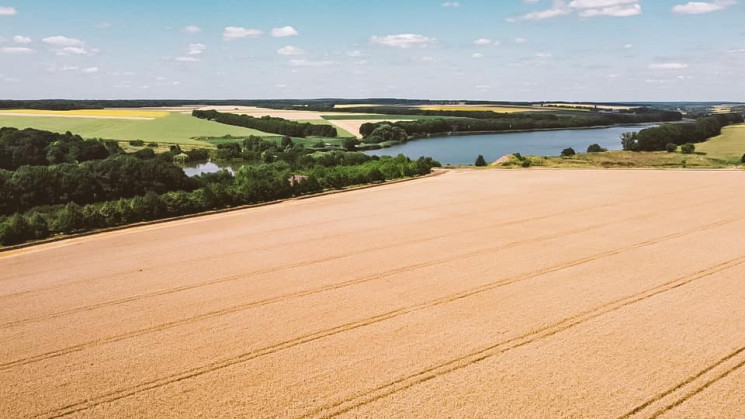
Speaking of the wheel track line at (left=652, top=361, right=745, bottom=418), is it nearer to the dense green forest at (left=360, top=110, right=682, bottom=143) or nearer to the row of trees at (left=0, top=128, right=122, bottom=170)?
the row of trees at (left=0, top=128, right=122, bottom=170)

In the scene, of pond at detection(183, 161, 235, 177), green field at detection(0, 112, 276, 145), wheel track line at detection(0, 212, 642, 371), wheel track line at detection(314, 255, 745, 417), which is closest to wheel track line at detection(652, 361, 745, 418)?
wheel track line at detection(314, 255, 745, 417)

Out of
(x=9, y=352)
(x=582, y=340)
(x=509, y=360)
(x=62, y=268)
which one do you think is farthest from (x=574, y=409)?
(x=62, y=268)

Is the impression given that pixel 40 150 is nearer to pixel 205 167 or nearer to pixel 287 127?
pixel 205 167

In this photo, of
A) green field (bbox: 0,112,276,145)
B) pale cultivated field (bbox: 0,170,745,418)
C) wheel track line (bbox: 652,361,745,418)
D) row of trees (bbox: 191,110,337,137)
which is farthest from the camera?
row of trees (bbox: 191,110,337,137)

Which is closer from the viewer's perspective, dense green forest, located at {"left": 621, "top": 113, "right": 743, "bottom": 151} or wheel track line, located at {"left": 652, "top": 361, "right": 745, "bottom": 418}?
wheel track line, located at {"left": 652, "top": 361, "right": 745, "bottom": 418}

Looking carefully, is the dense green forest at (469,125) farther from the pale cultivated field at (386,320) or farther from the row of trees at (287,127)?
the pale cultivated field at (386,320)

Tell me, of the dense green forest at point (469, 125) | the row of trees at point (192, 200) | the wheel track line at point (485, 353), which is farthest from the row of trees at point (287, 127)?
the wheel track line at point (485, 353)

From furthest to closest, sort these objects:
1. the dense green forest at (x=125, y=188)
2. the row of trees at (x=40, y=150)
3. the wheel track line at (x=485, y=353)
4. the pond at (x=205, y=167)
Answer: the pond at (x=205, y=167), the row of trees at (x=40, y=150), the dense green forest at (x=125, y=188), the wheel track line at (x=485, y=353)
